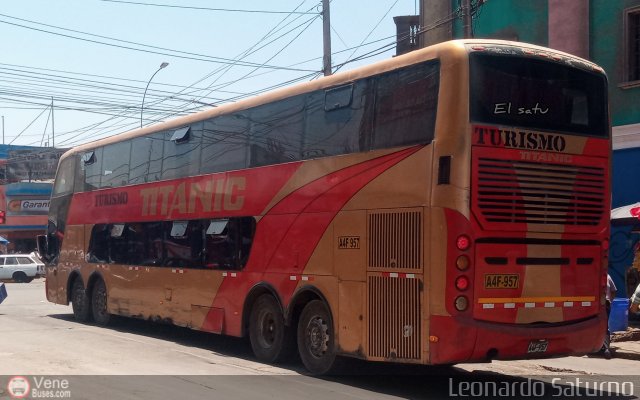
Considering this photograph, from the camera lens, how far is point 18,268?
1768 inches

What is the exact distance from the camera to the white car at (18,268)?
147 feet

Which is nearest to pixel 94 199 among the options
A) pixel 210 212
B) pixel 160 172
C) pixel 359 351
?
pixel 160 172

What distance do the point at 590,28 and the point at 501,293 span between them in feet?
40.3

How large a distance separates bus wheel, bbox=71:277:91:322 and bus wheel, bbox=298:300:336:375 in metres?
9.17

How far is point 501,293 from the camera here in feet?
31.5

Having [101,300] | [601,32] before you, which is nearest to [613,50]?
[601,32]

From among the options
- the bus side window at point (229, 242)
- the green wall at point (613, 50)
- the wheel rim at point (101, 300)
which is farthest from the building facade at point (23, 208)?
the bus side window at point (229, 242)

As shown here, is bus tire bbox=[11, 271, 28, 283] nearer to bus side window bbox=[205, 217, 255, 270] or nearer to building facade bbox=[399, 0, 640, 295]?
building facade bbox=[399, 0, 640, 295]

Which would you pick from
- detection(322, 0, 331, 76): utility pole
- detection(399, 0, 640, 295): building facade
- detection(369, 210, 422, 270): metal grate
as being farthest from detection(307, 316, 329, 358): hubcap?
detection(322, 0, 331, 76): utility pole

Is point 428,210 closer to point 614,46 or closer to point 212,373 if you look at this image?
point 212,373

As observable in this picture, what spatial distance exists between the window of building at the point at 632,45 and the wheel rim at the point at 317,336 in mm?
11209

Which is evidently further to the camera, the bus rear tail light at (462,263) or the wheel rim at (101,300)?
the wheel rim at (101,300)

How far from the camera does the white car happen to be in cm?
4469

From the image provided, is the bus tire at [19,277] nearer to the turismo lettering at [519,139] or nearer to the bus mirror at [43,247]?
the bus mirror at [43,247]
